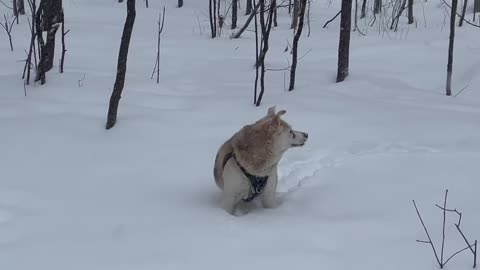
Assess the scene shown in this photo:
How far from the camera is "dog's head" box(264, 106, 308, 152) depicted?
17.0 feet

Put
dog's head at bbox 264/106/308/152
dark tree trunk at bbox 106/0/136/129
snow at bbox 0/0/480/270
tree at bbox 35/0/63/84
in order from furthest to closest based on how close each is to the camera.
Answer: tree at bbox 35/0/63/84 → dark tree trunk at bbox 106/0/136/129 → dog's head at bbox 264/106/308/152 → snow at bbox 0/0/480/270

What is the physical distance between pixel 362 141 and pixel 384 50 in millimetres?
4913

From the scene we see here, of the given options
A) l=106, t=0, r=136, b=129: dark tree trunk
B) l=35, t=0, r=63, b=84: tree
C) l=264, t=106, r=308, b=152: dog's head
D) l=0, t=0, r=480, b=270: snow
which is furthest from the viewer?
l=35, t=0, r=63, b=84: tree

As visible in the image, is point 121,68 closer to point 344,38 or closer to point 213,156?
point 213,156

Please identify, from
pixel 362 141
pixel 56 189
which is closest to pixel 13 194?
pixel 56 189

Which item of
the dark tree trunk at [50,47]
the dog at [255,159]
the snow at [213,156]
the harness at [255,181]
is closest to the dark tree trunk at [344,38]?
the snow at [213,156]

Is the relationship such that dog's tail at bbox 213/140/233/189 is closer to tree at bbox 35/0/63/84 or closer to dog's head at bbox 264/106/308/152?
dog's head at bbox 264/106/308/152

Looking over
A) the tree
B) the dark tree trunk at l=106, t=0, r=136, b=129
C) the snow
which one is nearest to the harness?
the snow

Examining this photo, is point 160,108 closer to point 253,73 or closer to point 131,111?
point 131,111

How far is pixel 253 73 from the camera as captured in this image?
10.2 m

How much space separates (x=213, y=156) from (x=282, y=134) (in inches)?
Answer: 63.3

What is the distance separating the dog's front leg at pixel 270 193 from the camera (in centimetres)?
530

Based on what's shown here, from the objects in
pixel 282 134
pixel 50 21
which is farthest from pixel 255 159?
pixel 50 21

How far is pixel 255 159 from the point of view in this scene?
5.19m
